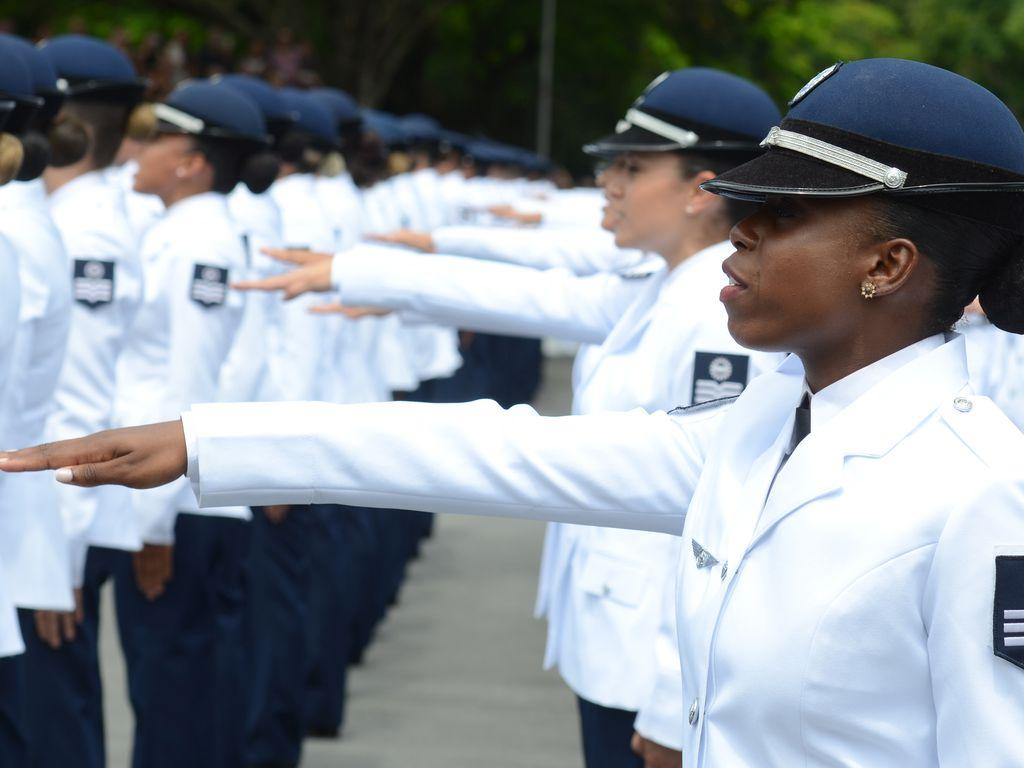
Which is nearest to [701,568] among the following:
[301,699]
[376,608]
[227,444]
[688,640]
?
[688,640]

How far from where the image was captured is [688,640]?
203 centimetres

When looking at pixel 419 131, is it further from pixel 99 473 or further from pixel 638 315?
pixel 99 473

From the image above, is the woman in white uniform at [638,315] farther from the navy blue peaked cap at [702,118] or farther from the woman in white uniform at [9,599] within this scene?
the woman in white uniform at [9,599]

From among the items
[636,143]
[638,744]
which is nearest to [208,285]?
[636,143]

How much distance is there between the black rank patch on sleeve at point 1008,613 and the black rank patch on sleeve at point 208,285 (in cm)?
347

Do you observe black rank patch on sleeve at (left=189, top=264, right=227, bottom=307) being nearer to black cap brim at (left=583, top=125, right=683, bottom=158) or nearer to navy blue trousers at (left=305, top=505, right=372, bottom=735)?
black cap brim at (left=583, top=125, right=683, bottom=158)

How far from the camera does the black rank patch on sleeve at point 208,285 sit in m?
4.87

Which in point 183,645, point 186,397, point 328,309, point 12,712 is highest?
point 328,309

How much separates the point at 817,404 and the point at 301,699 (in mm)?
4253

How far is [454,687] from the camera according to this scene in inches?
279

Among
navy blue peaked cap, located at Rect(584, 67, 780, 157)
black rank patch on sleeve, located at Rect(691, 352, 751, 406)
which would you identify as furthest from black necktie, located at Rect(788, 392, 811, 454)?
navy blue peaked cap, located at Rect(584, 67, 780, 157)

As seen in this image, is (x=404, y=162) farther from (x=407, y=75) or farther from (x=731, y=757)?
(x=407, y=75)

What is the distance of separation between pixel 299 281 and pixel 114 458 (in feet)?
5.06

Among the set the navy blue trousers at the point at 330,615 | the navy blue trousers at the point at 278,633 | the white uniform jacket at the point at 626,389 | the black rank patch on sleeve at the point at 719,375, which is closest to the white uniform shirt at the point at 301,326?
the navy blue trousers at the point at 278,633
